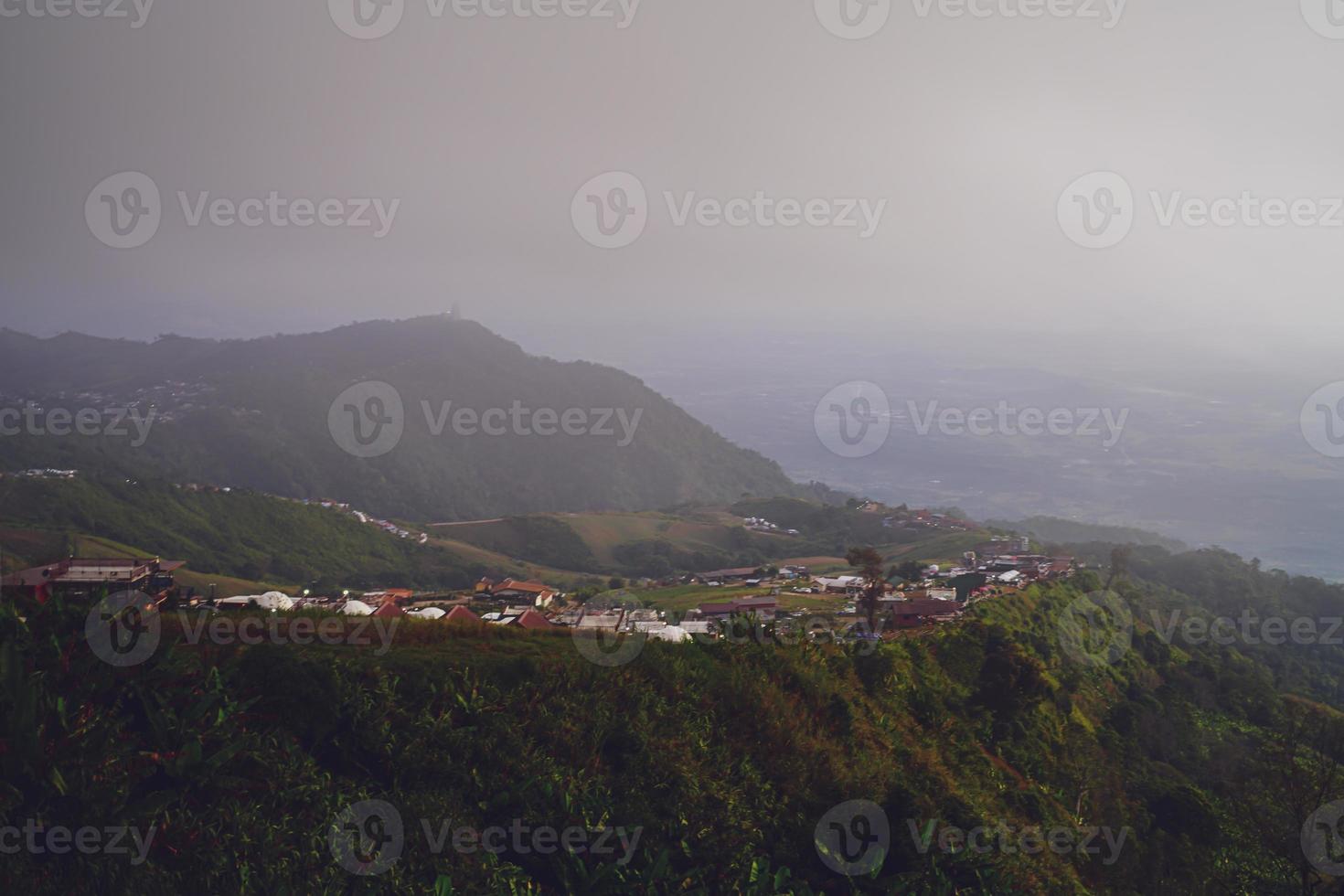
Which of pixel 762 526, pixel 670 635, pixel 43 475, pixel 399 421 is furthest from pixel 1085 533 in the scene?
pixel 399 421

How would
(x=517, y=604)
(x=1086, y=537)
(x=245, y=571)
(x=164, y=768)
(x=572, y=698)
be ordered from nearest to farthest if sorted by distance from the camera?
(x=164, y=768)
(x=572, y=698)
(x=517, y=604)
(x=245, y=571)
(x=1086, y=537)

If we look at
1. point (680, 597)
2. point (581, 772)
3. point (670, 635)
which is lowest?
point (680, 597)

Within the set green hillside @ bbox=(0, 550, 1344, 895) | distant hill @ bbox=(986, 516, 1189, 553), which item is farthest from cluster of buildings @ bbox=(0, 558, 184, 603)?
distant hill @ bbox=(986, 516, 1189, 553)

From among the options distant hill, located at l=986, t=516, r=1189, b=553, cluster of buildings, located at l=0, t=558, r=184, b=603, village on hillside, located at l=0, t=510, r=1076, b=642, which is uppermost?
cluster of buildings, located at l=0, t=558, r=184, b=603

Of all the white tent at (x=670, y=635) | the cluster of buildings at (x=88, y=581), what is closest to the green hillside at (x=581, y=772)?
the white tent at (x=670, y=635)

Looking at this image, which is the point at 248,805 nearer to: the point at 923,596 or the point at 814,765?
the point at 814,765

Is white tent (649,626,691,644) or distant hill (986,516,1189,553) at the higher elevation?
white tent (649,626,691,644)

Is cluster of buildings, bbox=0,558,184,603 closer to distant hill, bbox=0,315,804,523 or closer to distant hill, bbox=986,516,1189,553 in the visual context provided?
distant hill, bbox=0,315,804,523

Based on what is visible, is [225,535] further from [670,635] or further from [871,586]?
[871,586]

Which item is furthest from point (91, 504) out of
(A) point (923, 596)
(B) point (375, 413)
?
(B) point (375, 413)
